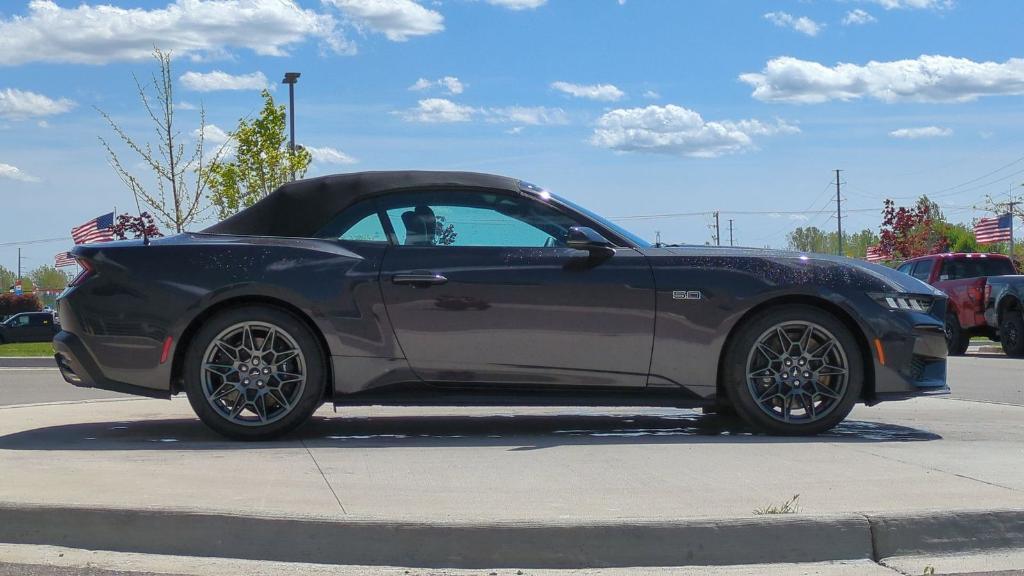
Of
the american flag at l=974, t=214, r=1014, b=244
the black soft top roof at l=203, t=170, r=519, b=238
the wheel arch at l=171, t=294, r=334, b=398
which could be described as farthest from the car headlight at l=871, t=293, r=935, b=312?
the american flag at l=974, t=214, r=1014, b=244

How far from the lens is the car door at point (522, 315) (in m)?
6.33

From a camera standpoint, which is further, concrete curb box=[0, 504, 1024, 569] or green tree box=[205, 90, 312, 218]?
green tree box=[205, 90, 312, 218]

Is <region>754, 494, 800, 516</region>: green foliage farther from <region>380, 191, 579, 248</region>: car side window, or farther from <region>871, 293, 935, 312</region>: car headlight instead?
<region>380, 191, 579, 248</region>: car side window

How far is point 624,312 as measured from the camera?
251 inches

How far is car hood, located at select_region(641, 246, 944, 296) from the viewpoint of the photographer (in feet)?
21.5

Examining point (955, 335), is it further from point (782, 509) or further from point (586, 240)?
point (782, 509)

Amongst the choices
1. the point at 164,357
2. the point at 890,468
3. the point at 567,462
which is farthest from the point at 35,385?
the point at 890,468

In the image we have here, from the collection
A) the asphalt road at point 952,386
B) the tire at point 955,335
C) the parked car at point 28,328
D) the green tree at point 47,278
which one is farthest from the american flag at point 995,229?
the green tree at point 47,278

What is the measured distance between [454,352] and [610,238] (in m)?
1.11

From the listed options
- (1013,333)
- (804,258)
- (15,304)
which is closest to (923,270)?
(1013,333)

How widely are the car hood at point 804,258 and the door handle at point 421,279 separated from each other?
118 cm

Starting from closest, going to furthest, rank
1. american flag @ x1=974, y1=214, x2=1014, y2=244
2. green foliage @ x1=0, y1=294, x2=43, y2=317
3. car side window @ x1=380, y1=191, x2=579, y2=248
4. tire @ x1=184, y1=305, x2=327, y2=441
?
tire @ x1=184, y1=305, x2=327, y2=441
car side window @ x1=380, y1=191, x2=579, y2=248
american flag @ x1=974, y1=214, x2=1014, y2=244
green foliage @ x1=0, y1=294, x2=43, y2=317

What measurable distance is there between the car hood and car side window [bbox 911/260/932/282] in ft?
50.5

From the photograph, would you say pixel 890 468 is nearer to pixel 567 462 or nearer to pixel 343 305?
pixel 567 462
